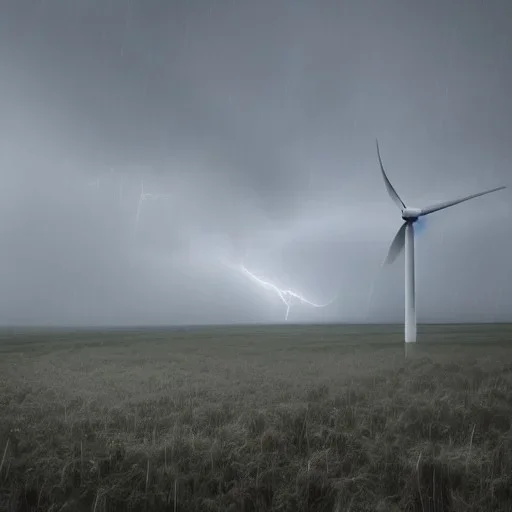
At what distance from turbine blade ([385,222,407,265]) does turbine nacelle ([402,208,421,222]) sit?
142 cm

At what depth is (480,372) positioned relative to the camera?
2323 cm

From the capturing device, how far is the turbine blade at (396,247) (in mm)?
39750

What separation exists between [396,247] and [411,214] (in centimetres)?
428

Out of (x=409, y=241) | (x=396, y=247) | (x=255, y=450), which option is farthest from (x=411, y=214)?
(x=255, y=450)

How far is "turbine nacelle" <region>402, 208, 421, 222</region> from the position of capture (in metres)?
38.1

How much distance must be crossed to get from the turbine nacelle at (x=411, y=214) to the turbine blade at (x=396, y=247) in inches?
55.8

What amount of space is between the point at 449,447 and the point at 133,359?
3077 centimetres

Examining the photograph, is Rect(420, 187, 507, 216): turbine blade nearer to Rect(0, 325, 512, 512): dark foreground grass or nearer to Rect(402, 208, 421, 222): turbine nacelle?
Rect(402, 208, 421, 222): turbine nacelle

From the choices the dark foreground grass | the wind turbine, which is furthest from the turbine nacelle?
the dark foreground grass

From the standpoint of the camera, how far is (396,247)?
133ft

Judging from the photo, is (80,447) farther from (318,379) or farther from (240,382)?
(318,379)

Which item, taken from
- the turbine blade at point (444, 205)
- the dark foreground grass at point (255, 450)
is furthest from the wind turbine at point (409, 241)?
the dark foreground grass at point (255, 450)

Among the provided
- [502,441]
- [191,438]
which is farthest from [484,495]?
[191,438]

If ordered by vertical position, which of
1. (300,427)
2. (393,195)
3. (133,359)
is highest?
(393,195)
